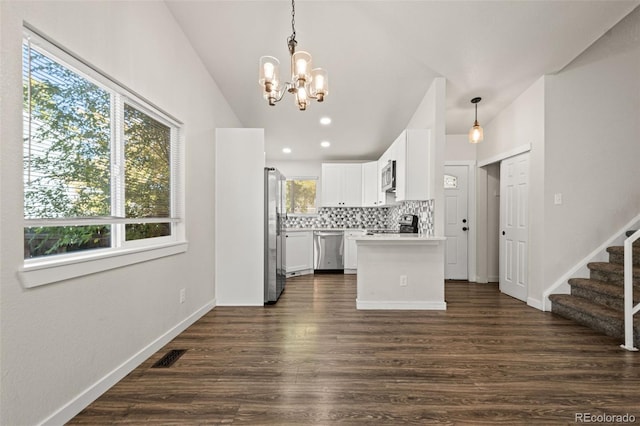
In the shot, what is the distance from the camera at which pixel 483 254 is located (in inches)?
195

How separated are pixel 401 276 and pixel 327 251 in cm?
258

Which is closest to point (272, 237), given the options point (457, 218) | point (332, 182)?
point (332, 182)

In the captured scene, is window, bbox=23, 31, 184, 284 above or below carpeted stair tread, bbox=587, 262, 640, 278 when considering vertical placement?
above

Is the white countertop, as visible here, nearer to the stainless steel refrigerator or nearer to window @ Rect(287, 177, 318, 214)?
the stainless steel refrigerator

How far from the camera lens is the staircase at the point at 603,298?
2676 mm

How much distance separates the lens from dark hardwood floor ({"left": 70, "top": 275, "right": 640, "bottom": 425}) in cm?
163

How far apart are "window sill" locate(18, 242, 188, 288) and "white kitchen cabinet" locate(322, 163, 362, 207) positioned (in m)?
4.25

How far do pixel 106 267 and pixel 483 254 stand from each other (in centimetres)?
517

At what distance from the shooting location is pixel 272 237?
389cm

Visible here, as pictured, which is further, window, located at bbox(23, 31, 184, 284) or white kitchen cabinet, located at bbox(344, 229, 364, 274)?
white kitchen cabinet, located at bbox(344, 229, 364, 274)

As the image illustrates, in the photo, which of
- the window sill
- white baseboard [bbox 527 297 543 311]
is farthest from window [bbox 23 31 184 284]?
white baseboard [bbox 527 297 543 311]

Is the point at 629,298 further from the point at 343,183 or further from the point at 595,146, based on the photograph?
the point at 343,183

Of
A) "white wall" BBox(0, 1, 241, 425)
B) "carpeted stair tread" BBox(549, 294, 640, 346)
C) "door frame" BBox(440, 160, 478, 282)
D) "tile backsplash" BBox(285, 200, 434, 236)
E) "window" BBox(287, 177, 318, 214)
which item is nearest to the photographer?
"white wall" BBox(0, 1, 241, 425)

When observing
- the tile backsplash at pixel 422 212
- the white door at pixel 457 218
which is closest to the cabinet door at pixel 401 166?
the tile backsplash at pixel 422 212
